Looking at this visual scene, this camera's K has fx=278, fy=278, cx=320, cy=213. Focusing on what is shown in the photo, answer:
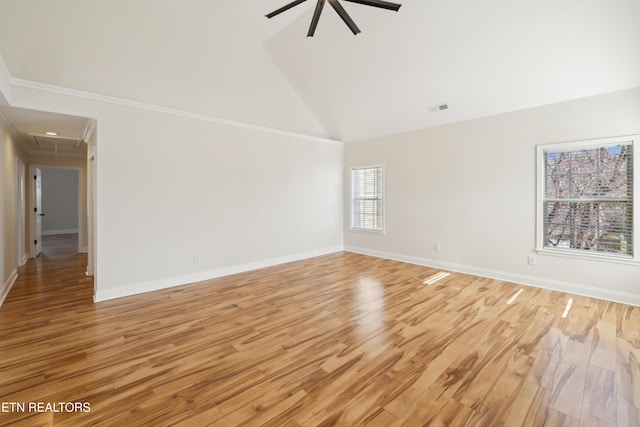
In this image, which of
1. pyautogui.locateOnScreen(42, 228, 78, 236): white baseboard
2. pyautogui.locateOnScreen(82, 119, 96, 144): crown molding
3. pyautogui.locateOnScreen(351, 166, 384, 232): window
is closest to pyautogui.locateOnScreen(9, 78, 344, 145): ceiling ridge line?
pyautogui.locateOnScreen(82, 119, 96, 144): crown molding

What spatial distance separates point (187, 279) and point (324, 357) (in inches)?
113

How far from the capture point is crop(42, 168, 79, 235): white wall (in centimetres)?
1005

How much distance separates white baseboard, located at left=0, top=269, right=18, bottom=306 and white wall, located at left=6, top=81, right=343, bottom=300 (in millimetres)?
1245

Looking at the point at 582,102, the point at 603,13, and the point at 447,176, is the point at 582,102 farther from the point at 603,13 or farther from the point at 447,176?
the point at 447,176

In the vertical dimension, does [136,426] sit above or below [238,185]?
below

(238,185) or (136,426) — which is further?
(238,185)

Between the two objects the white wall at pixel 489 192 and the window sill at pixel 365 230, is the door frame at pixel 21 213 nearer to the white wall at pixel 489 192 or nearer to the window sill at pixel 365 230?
the window sill at pixel 365 230

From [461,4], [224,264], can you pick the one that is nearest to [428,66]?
[461,4]

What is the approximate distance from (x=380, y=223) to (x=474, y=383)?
4261 mm

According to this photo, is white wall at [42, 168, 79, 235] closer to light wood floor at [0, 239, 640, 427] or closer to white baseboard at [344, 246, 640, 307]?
light wood floor at [0, 239, 640, 427]

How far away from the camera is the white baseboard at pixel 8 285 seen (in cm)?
354

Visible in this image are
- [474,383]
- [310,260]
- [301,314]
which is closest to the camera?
[474,383]

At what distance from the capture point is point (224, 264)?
4.68 metres

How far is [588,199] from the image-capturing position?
364 centimetres
